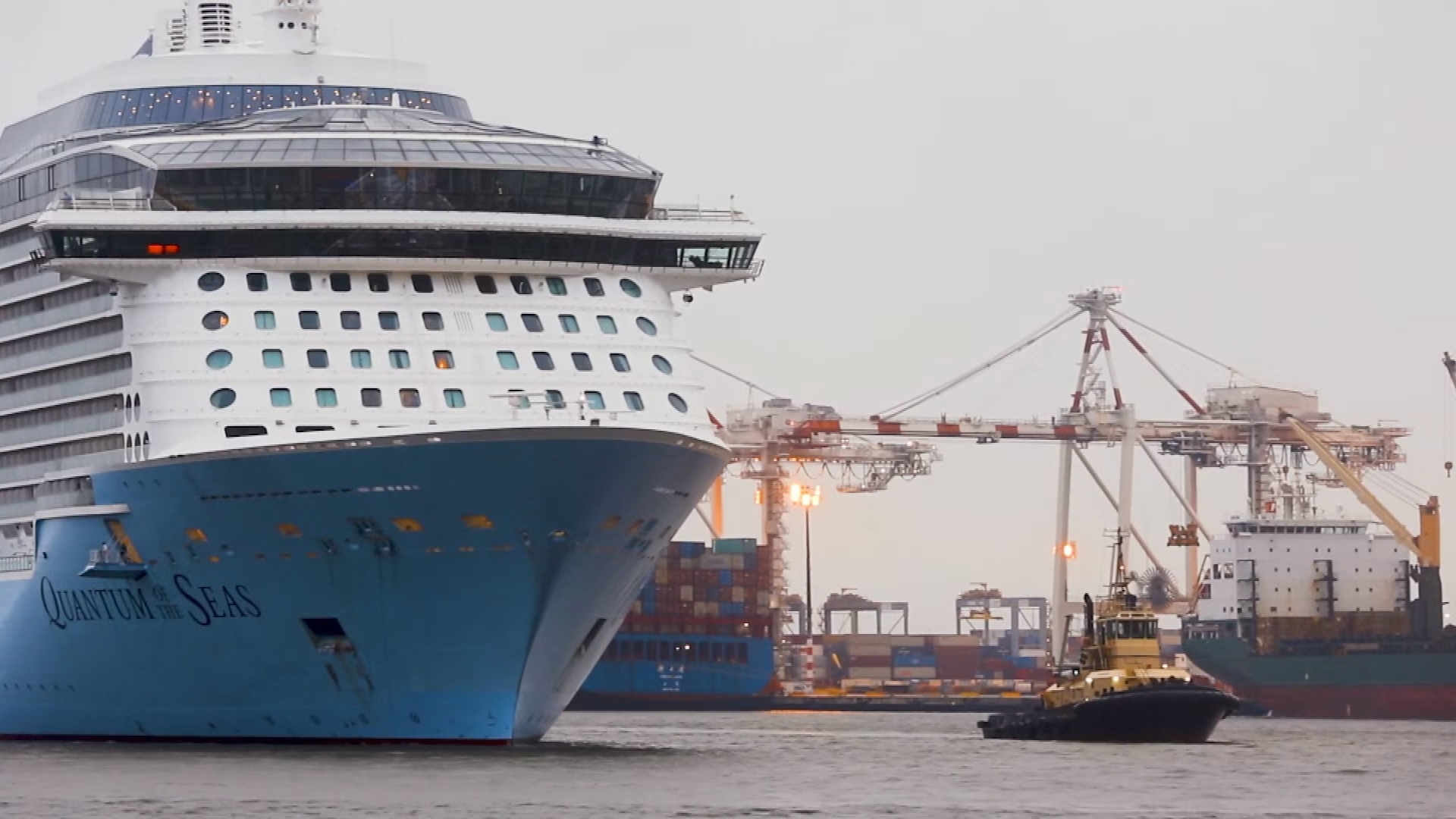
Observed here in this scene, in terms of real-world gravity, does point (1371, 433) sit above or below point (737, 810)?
above

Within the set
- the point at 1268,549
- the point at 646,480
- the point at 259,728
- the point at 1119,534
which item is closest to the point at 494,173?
the point at 646,480

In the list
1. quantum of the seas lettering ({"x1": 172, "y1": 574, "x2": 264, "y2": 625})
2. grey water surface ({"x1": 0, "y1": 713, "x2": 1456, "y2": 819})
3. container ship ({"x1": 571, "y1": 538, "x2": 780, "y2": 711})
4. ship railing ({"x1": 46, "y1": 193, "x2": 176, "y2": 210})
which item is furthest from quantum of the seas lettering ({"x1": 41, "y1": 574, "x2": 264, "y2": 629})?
container ship ({"x1": 571, "y1": 538, "x2": 780, "y2": 711})

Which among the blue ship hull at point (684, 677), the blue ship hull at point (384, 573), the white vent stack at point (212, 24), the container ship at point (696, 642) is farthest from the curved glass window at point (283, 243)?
the blue ship hull at point (684, 677)

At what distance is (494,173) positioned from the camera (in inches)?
A: 2315

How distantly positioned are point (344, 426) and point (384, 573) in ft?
9.36

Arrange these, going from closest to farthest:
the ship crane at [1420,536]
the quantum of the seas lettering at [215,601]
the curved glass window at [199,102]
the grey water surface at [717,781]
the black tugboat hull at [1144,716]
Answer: the grey water surface at [717,781] < the quantum of the seas lettering at [215,601] < the curved glass window at [199,102] < the black tugboat hull at [1144,716] < the ship crane at [1420,536]

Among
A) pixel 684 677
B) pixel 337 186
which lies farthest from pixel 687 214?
pixel 684 677

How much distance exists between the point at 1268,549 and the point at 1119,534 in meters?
50.8

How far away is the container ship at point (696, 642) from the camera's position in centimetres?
12250

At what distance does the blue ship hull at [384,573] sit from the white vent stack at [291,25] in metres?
14.4

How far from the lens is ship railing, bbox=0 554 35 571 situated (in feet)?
202

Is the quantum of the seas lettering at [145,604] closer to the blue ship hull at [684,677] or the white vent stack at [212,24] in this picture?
the white vent stack at [212,24]

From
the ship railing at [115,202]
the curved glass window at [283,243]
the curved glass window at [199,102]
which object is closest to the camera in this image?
the curved glass window at [283,243]

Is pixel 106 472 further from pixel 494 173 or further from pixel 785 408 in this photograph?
pixel 785 408
